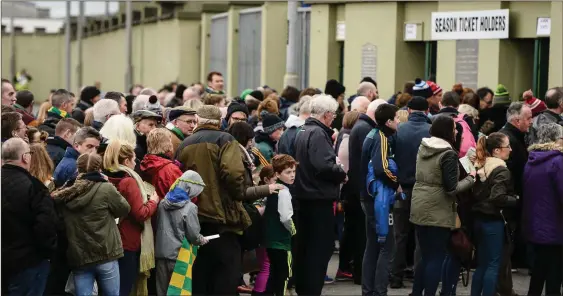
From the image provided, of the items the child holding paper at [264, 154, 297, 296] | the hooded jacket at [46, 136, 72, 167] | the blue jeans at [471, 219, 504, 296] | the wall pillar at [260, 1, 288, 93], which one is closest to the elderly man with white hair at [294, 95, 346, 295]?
the child holding paper at [264, 154, 297, 296]

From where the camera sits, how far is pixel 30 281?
30.9 feet

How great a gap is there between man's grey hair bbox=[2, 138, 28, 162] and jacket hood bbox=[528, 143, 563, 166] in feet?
15.9

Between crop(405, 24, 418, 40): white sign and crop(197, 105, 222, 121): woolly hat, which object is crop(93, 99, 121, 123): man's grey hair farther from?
crop(405, 24, 418, 40): white sign

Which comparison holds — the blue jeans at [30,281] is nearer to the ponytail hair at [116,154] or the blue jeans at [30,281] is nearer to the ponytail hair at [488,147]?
the ponytail hair at [116,154]

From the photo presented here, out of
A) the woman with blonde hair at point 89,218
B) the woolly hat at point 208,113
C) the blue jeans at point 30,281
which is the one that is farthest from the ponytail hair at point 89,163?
the woolly hat at point 208,113

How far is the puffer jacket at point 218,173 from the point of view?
10625mm

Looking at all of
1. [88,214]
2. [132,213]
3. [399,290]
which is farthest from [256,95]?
[88,214]

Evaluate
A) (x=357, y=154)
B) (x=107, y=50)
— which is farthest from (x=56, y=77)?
(x=357, y=154)

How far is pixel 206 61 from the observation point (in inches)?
1451

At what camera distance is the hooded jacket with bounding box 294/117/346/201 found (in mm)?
11688

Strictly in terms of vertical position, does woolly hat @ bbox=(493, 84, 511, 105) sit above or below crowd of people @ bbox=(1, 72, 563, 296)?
above

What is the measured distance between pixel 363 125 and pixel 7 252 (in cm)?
453

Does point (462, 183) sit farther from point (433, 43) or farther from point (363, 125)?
point (433, 43)

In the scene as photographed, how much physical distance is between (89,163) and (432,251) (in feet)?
11.2
